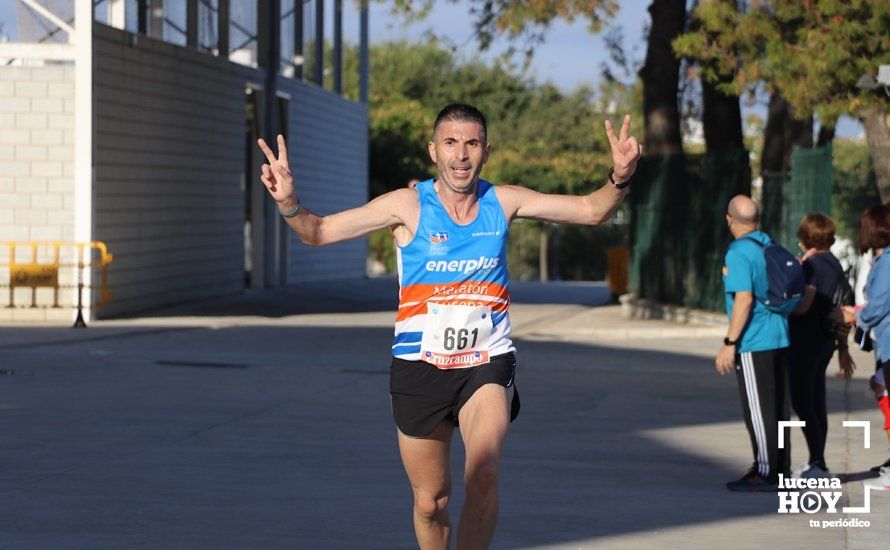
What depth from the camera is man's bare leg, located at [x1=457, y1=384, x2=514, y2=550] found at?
249 inches

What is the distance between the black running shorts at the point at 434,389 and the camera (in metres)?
6.53

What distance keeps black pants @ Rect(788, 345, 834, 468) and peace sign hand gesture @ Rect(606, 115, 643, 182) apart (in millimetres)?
4076

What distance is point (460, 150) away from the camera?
6.59 metres

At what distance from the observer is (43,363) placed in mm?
17391

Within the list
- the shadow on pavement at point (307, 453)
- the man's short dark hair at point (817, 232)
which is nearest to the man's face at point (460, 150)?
the shadow on pavement at point (307, 453)

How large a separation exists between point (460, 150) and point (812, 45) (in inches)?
587

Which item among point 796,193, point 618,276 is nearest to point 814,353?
point 796,193

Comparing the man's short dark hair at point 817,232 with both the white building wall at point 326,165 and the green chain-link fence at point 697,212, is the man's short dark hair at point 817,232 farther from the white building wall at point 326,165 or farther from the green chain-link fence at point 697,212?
the white building wall at point 326,165

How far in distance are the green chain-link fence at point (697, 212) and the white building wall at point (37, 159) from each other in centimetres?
945

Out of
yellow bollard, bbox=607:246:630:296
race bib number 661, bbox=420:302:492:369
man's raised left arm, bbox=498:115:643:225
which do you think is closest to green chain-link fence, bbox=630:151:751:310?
yellow bollard, bbox=607:246:630:296

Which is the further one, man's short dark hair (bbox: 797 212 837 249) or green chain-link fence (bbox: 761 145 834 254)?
green chain-link fence (bbox: 761 145 834 254)

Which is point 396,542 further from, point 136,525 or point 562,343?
point 562,343

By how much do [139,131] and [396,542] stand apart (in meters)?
19.4

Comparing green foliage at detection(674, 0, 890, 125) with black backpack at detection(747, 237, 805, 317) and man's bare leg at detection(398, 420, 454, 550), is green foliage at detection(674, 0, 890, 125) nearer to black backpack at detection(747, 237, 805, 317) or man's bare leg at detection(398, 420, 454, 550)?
black backpack at detection(747, 237, 805, 317)
